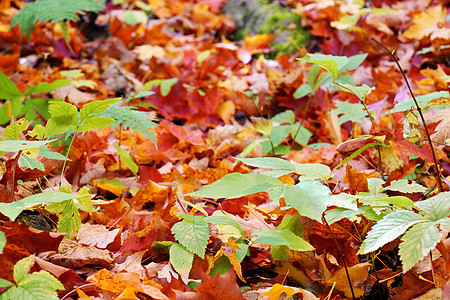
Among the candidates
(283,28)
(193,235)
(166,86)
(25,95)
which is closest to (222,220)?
(193,235)

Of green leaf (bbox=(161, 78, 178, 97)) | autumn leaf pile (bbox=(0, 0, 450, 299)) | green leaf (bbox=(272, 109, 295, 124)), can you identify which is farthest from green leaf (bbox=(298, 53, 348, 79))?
green leaf (bbox=(161, 78, 178, 97))

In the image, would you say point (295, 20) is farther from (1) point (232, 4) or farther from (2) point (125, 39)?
(2) point (125, 39)

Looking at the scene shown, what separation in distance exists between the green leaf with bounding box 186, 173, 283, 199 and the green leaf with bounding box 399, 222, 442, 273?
0.32 m

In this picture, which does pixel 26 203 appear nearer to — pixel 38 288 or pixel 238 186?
pixel 38 288

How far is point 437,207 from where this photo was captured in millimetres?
843

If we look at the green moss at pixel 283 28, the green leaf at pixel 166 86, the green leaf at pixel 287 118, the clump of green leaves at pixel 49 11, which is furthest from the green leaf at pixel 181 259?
the green moss at pixel 283 28

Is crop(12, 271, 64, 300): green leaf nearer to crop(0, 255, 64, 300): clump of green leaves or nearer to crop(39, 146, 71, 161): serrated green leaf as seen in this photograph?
crop(0, 255, 64, 300): clump of green leaves

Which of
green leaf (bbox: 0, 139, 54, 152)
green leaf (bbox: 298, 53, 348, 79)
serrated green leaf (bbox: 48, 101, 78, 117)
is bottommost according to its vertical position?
serrated green leaf (bbox: 48, 101, 78, 117)

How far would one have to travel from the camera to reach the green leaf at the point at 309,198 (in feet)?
2.80

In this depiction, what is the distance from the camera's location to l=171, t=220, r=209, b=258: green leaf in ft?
3.36

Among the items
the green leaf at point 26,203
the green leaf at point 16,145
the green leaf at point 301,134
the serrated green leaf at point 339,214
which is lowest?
the green leaf at point 301,134

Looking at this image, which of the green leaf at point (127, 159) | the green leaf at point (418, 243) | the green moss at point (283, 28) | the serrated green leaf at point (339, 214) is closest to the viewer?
the green leaf at point (418, 243)

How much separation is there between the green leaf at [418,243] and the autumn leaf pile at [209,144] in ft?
0.68

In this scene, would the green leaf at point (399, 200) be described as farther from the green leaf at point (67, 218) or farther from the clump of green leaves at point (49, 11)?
the clump of green leaves at point (49, 11)
